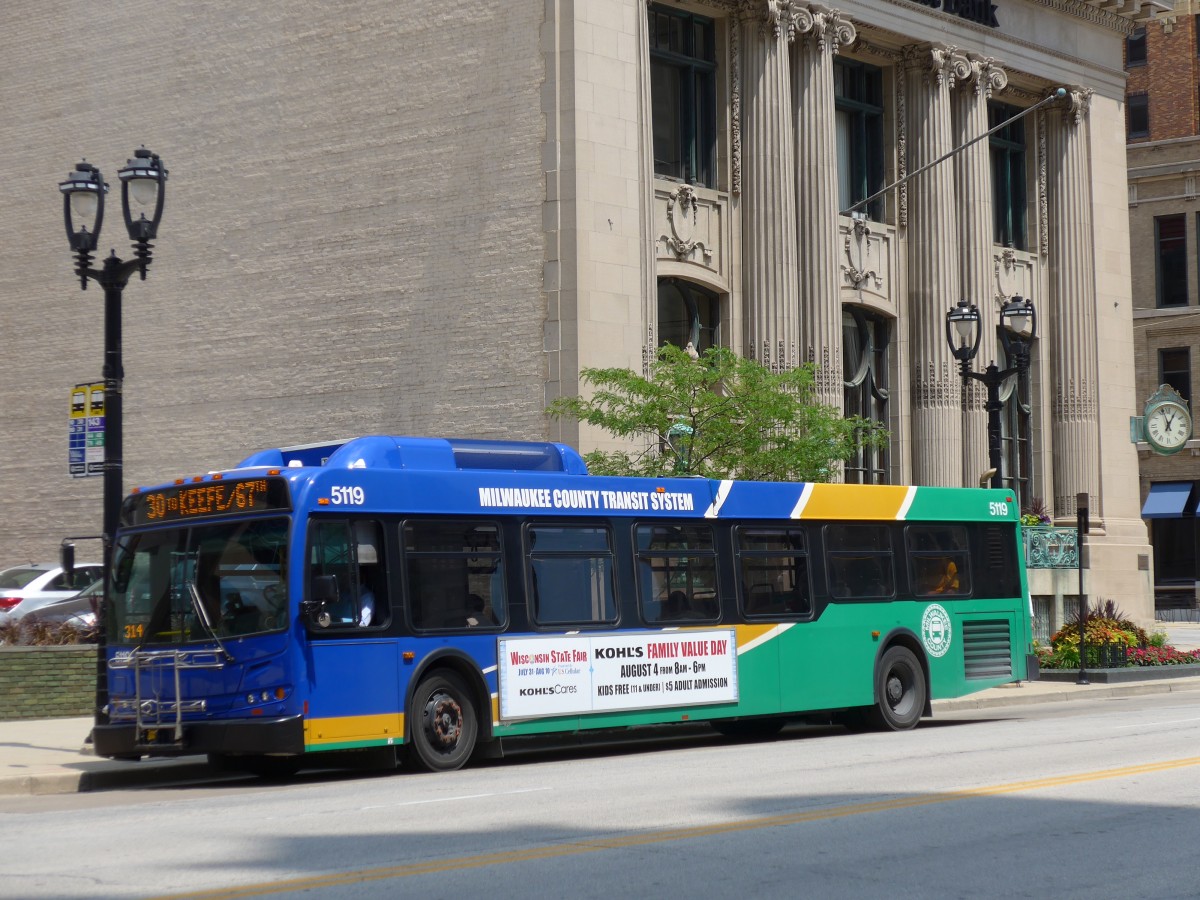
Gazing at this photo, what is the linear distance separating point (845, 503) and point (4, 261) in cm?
2506

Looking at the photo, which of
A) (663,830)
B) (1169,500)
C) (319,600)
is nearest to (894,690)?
(319,600)

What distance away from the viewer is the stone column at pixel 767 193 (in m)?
34.2

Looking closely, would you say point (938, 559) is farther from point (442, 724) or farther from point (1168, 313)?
point (1168, 313)

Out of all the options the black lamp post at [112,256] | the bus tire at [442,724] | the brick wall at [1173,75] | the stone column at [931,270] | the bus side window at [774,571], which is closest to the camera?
the bus tire at [442,724]

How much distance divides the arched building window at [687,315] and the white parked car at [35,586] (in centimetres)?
1181

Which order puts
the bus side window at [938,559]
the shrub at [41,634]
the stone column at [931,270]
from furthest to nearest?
the stone column at [931,270] → the shrub at [41,634] → the bus side window at [938,559]

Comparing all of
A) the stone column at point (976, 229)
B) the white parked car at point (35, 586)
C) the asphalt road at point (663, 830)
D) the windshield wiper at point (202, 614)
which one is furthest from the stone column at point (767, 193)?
the windshield wiper at point (202, 614)

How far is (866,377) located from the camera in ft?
126

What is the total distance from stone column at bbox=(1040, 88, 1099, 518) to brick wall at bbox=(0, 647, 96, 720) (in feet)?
90.6

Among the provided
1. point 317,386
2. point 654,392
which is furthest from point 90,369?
point 654,392

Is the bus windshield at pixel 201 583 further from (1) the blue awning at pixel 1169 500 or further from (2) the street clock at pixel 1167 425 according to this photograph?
(1) the blue awning at pixel 1169 500

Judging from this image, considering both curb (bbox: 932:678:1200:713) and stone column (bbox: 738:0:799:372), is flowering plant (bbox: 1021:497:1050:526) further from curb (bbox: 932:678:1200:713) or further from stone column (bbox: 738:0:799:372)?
curb (bbox: 932:678:1200:713)

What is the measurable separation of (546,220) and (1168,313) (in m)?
38.6

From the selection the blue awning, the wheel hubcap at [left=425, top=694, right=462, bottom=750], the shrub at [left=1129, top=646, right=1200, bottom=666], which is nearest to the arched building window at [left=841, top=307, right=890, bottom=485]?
the shrub at [left=1129, top=646, right=1200, bottom=666]
